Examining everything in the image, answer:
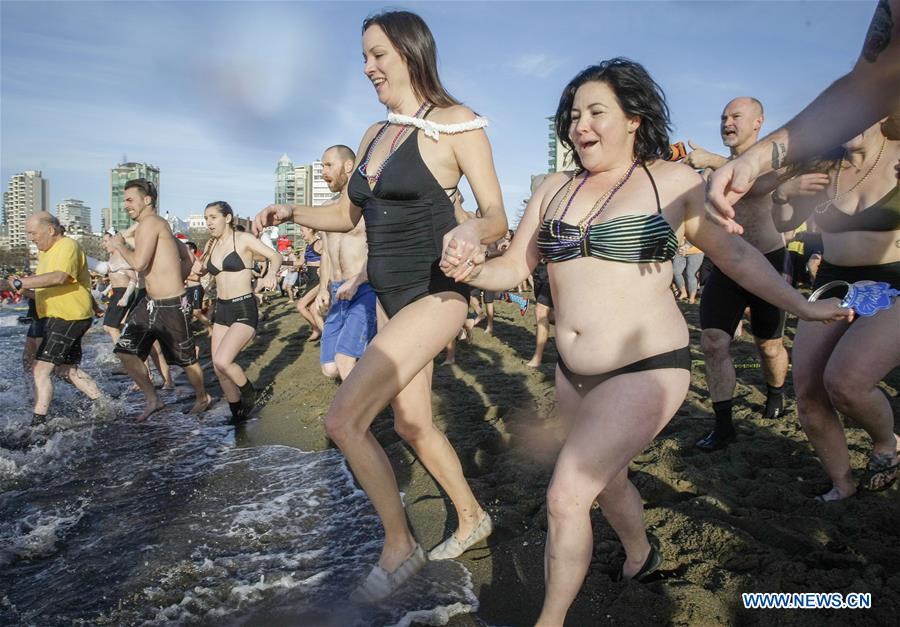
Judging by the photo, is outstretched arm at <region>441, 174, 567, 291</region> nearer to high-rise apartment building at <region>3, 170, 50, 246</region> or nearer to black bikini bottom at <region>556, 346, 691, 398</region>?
black bikini bottom at <region>556, 346, 691, 398</region>

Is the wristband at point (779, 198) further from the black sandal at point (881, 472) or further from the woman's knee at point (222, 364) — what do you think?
Answer: the woman's knee at point (222, 364)

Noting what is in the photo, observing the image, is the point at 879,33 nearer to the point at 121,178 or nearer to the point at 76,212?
the point at 121,178

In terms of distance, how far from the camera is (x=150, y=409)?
21.6 ft

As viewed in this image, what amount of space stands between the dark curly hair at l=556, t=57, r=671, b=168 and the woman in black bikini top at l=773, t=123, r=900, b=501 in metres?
1.14

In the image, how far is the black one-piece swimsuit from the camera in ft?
9.09

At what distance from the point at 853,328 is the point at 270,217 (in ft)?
9.53

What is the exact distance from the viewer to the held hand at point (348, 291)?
16.0 ft

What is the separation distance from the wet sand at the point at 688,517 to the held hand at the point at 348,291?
1.20 meters

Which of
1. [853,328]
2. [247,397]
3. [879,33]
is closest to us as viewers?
[879,33]

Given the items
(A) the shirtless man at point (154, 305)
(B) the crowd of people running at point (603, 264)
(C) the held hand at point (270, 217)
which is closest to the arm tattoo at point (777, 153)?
(B) the crowd of people running at point (603, 264)

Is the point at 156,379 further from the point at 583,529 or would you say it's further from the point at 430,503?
the point at 583,529

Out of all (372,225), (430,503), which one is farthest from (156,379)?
(372,225)

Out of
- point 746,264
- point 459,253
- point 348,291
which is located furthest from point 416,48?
point 348,291

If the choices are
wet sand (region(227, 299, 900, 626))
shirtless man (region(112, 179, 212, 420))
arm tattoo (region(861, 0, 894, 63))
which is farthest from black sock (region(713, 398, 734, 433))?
shirtless man (region(112, 179, 212, 420))
